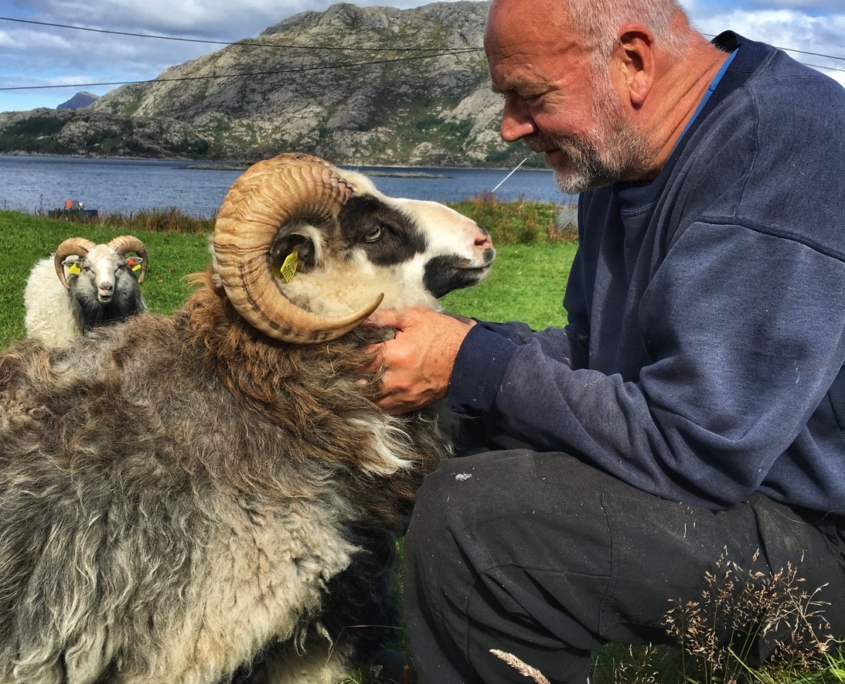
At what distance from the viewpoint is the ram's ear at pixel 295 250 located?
3090 millimetres

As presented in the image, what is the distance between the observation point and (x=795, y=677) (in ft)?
8.21

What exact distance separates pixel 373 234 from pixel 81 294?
758 cm

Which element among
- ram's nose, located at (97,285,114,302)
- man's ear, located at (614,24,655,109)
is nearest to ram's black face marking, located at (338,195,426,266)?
man's ear, located at (614,24,655,109)

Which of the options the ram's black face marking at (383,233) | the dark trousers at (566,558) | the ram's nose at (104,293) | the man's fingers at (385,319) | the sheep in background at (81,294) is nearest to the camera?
the dark trousers at (566,558)

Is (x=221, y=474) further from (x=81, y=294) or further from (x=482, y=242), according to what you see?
(x=81, y=294)

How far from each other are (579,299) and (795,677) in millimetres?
1896

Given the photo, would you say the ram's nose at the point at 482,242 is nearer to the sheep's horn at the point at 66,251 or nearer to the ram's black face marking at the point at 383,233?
the ram's black face marking at the point at 383,233

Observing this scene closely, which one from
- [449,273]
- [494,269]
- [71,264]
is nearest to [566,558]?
[449,273]

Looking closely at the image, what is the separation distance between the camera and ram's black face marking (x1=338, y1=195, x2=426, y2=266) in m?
3.34

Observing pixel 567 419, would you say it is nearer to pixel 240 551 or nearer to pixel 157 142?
pixel 240 551

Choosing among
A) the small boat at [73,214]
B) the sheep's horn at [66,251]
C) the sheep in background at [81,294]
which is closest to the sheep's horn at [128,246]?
the sheep in background at [81,294]

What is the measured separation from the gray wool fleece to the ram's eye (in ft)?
3.24

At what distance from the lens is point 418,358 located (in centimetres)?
285

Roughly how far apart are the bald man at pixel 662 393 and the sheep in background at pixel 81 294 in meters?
7.95
